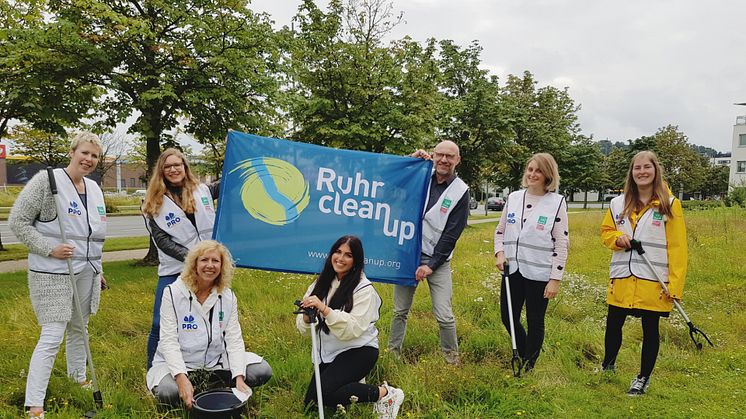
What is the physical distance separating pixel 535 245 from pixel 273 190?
257 cm

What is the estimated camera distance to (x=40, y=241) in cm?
367

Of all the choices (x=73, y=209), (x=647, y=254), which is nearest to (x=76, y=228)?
(x=73, y=209)

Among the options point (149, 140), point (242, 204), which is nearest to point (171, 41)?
point (149, 140)

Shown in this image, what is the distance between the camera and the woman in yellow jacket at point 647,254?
4.36m

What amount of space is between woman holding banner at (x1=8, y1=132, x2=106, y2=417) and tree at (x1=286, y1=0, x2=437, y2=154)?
32.0 ft

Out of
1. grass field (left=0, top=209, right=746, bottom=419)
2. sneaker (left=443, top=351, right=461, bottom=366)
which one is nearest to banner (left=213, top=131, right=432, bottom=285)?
sneaker (left=443, top=351, right=461, bottom=366)

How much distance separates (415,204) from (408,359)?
1.57m

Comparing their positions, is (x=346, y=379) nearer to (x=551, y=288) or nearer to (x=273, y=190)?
(x=551, y=288)

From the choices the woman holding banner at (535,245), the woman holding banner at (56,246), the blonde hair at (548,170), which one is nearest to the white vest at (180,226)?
the woman holding banner at (56,246)

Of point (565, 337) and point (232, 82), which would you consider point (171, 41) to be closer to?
point (232, 82)

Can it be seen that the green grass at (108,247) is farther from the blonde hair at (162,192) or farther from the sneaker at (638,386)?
the sneaker at (638,386)

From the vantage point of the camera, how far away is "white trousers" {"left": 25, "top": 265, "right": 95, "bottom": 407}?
12.0 ft

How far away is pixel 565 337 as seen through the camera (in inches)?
233

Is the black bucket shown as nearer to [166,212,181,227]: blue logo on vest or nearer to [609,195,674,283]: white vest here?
[166,212,181,227]: blue logo on vest
